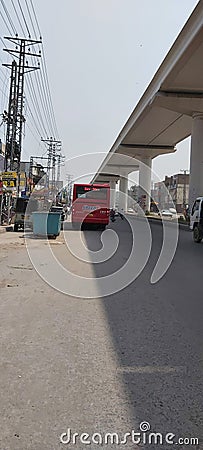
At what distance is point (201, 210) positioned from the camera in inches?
959

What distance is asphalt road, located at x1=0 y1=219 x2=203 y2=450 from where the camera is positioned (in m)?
4.12

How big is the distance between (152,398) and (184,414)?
16.2 inches

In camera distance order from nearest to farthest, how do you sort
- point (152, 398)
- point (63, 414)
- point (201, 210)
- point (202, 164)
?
point (63, 414) → point (152, 398) → point (201, 210) → point (202, 164)

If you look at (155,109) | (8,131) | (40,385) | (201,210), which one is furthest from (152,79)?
(40,385)

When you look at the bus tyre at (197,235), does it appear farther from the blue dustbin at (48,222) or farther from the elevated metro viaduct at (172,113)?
the elevated metro viaduct at (172,113)

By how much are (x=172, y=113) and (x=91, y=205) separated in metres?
17.5

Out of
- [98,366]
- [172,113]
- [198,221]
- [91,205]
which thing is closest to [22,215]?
[91,205]

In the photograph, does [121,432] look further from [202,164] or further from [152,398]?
[202,164]

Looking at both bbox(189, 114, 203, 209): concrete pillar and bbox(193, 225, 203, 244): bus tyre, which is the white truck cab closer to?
bbox(193, 225, 203, 244): bus tyre

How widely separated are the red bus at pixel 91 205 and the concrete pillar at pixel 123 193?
202 ft

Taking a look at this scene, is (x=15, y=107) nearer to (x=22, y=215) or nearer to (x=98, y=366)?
(x=22, y=215)

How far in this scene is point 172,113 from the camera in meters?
49.2

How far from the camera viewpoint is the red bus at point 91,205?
3531 centimetres

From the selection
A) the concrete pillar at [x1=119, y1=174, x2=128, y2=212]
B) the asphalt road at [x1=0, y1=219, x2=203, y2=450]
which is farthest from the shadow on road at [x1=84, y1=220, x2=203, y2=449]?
the concrete pillar at [x1=119, y1=174, x2=128, y2=212]
